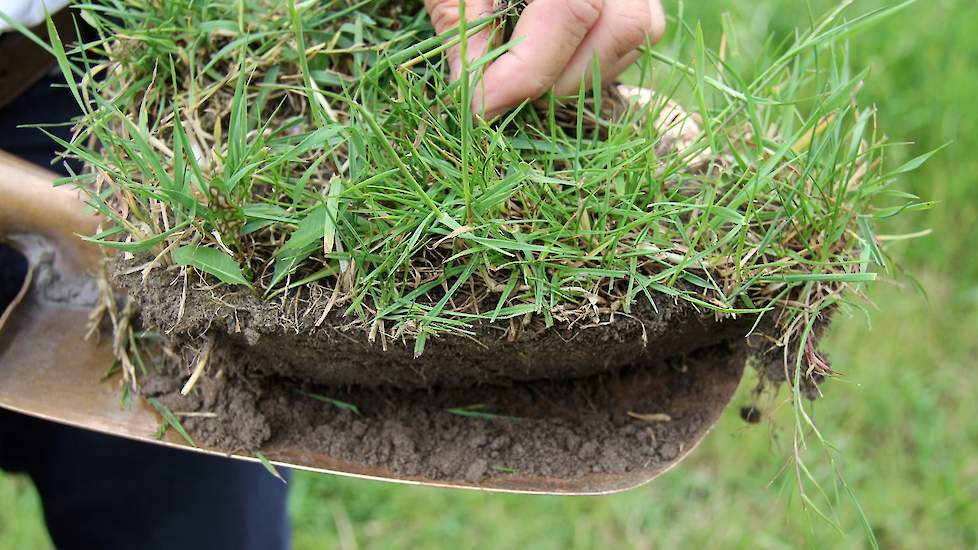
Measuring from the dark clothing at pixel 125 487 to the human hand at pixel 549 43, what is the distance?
67 centimetres

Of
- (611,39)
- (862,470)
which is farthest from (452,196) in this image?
(862,470)

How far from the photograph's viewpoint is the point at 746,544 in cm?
200

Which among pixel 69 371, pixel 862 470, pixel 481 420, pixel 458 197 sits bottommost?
pixel 862 470

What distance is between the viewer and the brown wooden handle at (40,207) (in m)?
0.99

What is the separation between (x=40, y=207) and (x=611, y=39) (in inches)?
26.9

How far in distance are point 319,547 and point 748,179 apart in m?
1.57

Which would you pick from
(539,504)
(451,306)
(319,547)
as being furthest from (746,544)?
(451,306)

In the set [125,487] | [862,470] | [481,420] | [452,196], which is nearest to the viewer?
[452,196]

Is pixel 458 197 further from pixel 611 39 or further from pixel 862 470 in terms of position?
pixel 862 470

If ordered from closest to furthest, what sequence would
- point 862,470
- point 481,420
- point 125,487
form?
point 481,420 < point 125,487 < point 862,470

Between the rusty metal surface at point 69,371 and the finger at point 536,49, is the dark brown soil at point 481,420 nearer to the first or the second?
the rusty metal surface at point 69,371

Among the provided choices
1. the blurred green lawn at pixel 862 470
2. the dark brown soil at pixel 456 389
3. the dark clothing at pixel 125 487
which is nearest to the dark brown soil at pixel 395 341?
the dark brown soil at pixel 456 389

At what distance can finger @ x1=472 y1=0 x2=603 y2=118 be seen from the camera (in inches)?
34.0

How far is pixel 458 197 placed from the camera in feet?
2.78
